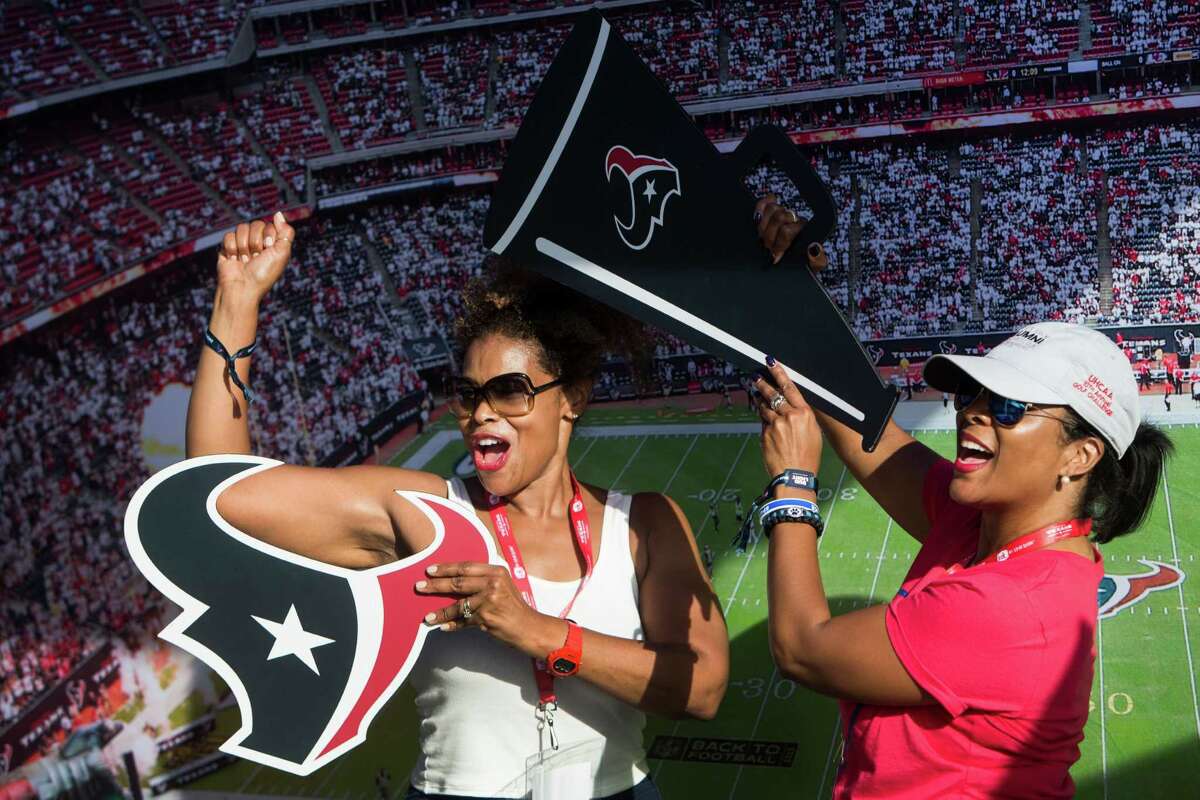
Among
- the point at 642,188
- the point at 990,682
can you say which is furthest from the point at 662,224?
the point at 990,682

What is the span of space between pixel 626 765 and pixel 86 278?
18.8 m

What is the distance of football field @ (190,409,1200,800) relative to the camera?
9.92 meters

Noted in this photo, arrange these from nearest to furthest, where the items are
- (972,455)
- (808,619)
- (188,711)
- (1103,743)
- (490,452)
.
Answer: (808,619) → (972,455) → (490,452) → (1103,743) → (188,711)

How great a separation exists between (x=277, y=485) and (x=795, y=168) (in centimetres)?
139

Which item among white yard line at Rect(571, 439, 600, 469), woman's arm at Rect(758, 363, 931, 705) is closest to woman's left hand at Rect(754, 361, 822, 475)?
woman's arm at Rect(758, 363, 931, 705)

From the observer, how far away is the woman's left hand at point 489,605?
229cm

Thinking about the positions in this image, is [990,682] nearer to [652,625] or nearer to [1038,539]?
[1038,539]

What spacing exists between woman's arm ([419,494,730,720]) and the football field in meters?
7.83

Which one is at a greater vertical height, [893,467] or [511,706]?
[893,467]

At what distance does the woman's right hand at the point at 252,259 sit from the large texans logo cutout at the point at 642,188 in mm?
904

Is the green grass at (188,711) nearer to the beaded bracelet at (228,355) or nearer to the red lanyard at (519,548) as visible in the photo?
the beaded bracelet at (228,355)

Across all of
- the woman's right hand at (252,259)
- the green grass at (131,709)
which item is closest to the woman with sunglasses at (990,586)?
the woman's right hand at (252,259)

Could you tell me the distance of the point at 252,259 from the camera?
2867mm

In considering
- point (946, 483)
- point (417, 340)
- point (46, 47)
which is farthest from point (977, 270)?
point (946, 483)
